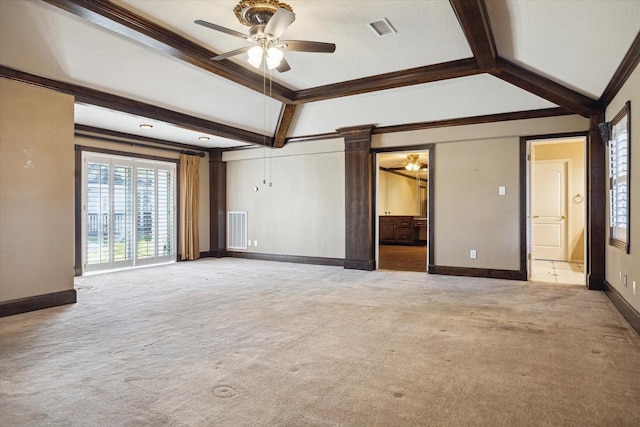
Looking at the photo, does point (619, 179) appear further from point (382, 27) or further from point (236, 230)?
point (236, 230)

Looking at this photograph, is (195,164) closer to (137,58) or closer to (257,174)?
(257,174)

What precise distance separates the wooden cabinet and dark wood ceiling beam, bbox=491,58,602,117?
675 cm

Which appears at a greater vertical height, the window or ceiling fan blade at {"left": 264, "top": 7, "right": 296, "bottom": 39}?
ceiling fan blade at {"left": 264, "top": 7, "right": 296, "bottom": 39}

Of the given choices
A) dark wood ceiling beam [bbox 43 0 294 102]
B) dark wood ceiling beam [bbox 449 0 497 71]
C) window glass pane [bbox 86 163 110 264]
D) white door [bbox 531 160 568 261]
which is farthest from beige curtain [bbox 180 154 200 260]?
white door [bbox 531 160 568 261]

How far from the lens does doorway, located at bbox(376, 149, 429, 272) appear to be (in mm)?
9005

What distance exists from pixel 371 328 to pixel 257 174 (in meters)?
5.58

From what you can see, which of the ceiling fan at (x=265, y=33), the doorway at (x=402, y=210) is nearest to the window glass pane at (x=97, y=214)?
the ceiling fan at (x=265, y=33)

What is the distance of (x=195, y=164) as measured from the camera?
832 centimetres

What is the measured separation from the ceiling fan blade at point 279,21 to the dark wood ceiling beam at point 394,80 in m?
2.07

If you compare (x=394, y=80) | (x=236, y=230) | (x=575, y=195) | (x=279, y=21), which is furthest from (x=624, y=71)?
(x=236, y=230)

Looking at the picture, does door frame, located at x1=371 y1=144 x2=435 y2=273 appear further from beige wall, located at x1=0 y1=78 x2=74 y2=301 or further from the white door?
beige wall, located at x1=0 y1=78 x2=74 y2=301

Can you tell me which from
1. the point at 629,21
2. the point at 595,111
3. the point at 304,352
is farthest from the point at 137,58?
the point at 595,111

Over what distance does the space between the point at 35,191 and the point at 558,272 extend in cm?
770

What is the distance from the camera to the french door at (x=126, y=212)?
658 centimetres
